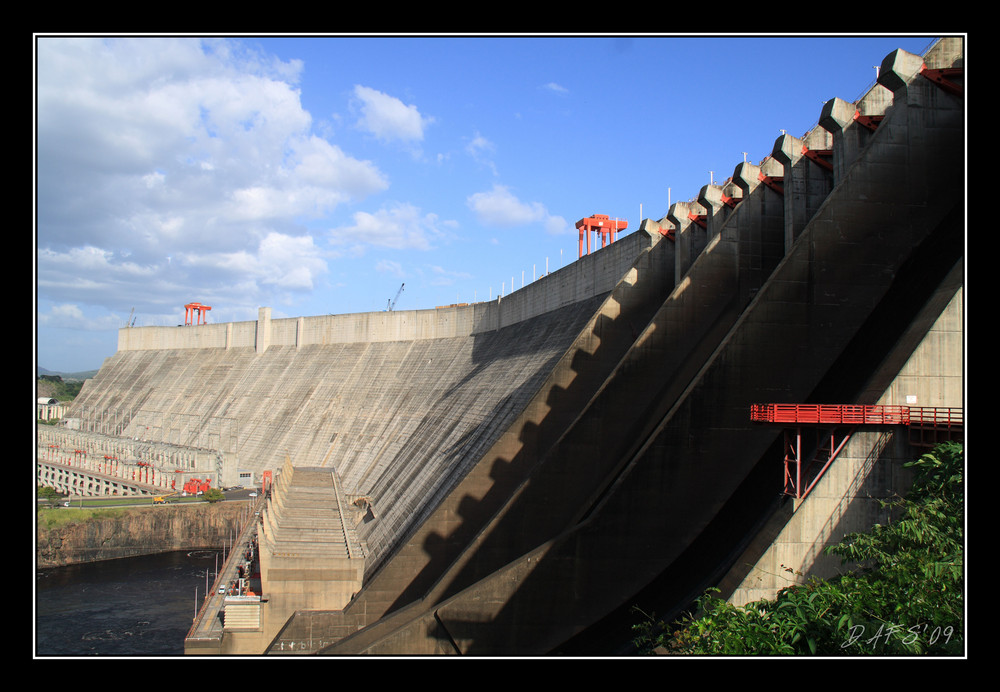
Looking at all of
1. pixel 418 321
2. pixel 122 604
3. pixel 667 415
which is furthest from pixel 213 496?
pixel 667 415

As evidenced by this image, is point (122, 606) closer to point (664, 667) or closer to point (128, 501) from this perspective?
point (128, 501)

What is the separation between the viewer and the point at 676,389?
2195cm

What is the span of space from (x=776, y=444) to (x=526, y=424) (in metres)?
9.01

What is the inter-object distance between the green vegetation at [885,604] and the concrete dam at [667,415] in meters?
2.04

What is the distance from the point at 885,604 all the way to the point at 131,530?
152ft

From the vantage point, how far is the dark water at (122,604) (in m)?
30.0

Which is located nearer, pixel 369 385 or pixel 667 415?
pixel 667 415

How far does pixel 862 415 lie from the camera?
14.8 metres

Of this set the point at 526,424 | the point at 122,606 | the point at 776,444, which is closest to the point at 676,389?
the point at 776,444

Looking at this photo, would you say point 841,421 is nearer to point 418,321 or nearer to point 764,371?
point 764,371

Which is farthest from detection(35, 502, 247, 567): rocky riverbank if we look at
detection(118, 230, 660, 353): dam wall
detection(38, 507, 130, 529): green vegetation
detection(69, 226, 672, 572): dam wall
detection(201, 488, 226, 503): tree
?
detection(118, 230, 660, 353): dam wall

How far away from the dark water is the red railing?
80.6ft

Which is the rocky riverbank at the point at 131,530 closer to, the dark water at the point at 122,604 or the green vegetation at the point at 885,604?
the dark water at the point at 122,604

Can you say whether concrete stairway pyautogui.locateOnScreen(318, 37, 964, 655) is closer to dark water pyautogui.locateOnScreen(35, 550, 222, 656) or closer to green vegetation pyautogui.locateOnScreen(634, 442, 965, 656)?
green vegetation pyautogui.locateOnScreen(634, 442, 965, 656)
